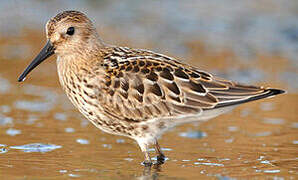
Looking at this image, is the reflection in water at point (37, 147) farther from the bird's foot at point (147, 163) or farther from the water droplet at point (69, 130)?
the bird's foot at point (147, 163)

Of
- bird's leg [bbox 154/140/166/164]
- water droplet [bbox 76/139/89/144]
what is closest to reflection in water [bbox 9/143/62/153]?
water droplet [bbox 76/139/89/144]

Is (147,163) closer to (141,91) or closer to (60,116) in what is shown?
(141,91)

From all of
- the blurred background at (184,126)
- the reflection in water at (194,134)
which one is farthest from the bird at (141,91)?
the reflection in water at (194,134)

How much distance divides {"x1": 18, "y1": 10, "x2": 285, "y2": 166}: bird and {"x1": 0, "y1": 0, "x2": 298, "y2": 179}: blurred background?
18.7 inches

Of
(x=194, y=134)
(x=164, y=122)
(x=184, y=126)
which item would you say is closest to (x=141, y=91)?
(x=164, y=122)

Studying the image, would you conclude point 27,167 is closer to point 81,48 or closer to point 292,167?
point 81,48

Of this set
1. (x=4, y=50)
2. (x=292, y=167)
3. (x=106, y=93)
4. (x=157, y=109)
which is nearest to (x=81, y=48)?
(x=106, y=93)

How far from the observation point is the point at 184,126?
9.09 m

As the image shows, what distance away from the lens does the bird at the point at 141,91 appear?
731cm

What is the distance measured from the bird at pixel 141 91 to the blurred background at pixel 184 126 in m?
0.48

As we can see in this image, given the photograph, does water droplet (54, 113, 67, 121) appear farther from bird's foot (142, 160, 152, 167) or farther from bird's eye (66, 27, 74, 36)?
bird's foot (142, 160, 152, 167)

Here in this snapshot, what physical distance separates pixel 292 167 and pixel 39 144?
3178 millimetres

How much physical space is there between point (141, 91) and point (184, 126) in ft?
6.26

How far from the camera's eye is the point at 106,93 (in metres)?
7.32
